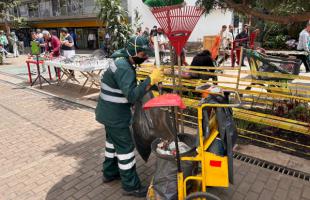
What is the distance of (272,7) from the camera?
3.59 m

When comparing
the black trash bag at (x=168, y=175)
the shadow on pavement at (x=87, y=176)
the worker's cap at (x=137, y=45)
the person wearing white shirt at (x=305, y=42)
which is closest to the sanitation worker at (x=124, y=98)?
the worker's cap at (x=137, y=45)

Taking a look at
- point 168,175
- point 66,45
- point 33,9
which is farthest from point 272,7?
point 33,9

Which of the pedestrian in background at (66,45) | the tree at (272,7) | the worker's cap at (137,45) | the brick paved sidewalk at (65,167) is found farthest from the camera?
the pedestrian in background at (66,45)

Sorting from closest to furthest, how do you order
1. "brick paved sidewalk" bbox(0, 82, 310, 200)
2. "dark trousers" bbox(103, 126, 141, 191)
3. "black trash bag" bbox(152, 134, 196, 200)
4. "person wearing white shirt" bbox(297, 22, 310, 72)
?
"black trash bag" bbox(152, 134, 196, 200) → "dark trousers" bbox(103, 126, 141, 191) → "brick paved sidewalk" bbox(0, 82, 310, 200) → "person wearing white shirt" bbox(297, 22, 310, 72)

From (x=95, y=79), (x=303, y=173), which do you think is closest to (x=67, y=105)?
(x=95, y=79)

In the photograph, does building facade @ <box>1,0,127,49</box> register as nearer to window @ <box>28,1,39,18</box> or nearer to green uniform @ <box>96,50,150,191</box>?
window @ <box>28,1,39,18</box>

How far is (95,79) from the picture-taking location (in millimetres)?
7809

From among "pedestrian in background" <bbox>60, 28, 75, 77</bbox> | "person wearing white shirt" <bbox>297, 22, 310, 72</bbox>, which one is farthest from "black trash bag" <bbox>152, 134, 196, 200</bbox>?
"person wearing white shirt" <bbox>297, 22, 310, 72</bbox>

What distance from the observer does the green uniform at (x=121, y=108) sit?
2805mm

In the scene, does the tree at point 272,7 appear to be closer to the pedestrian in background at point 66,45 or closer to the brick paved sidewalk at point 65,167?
the brick paved sidewalk at point 65,167

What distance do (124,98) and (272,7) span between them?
2298 mm

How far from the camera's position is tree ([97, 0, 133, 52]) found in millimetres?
6402

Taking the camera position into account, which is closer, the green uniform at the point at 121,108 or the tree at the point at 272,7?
the green uniform at the point at 121,108

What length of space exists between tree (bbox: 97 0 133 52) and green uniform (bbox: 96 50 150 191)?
3.81 meters
